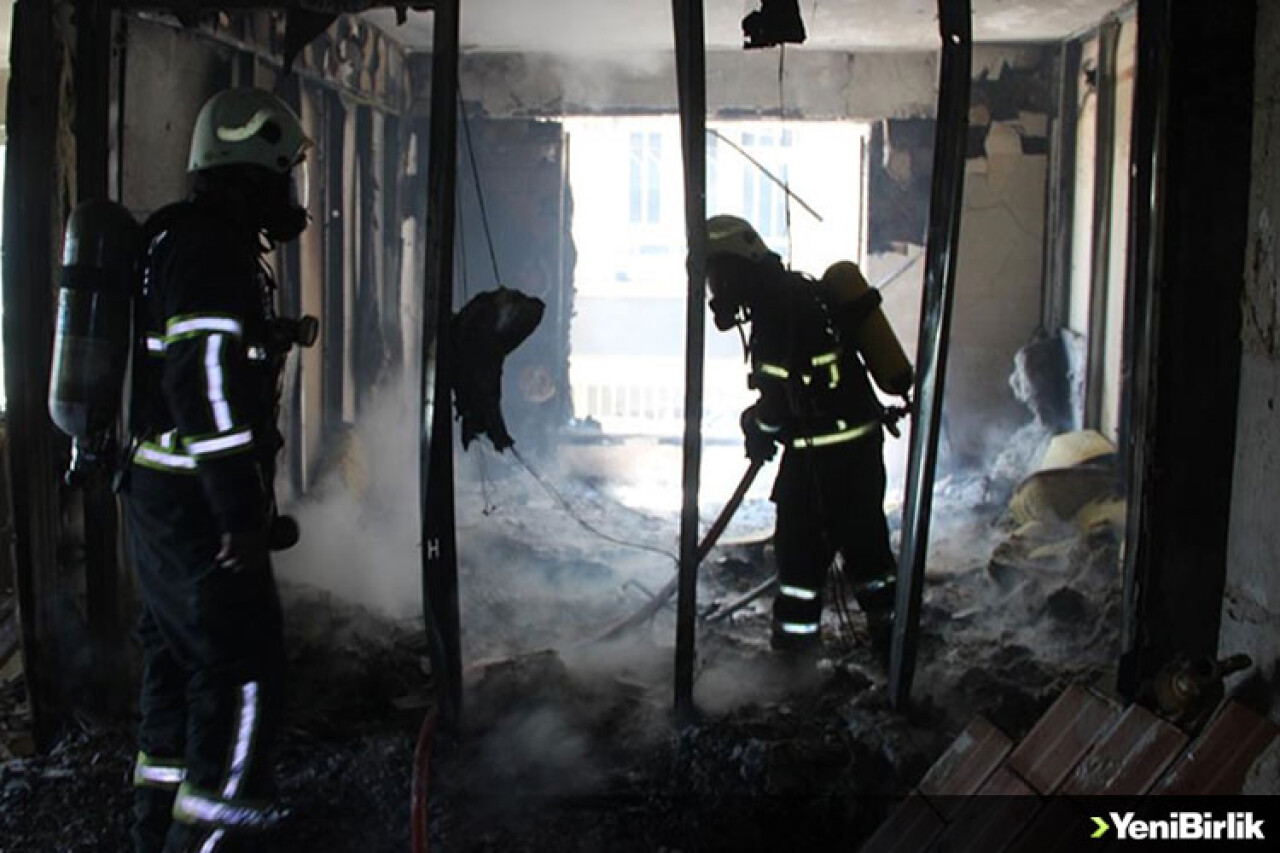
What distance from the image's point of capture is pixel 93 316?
3232 millimetres

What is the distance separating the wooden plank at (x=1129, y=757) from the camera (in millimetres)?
2809

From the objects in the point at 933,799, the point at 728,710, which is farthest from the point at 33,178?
the point at 933,799

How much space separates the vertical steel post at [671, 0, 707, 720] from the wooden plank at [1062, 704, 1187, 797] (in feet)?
4.54

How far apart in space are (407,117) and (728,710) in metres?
6.74

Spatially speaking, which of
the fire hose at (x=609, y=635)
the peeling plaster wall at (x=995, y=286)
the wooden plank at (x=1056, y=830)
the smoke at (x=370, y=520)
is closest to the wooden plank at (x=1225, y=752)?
the wooden plank at (x=1056, y=830)

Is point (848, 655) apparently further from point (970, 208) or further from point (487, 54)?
point (487, 54)

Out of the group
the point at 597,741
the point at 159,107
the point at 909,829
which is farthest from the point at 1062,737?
the point at 159,107

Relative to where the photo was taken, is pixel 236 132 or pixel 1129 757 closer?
pixel 1129 757

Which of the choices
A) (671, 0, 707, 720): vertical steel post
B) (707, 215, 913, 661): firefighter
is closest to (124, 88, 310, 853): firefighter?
(671, 0, 707, 720): vertical steel post

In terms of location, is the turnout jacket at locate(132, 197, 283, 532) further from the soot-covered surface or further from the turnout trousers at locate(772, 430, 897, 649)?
the turnout trousers at locate(772, 430, 897, 649)

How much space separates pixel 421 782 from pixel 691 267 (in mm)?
1757

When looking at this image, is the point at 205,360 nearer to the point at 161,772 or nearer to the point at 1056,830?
the point at 161,772

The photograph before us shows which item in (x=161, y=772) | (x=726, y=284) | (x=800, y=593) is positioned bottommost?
(x=161, y=772)

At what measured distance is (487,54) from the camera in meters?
9.86
